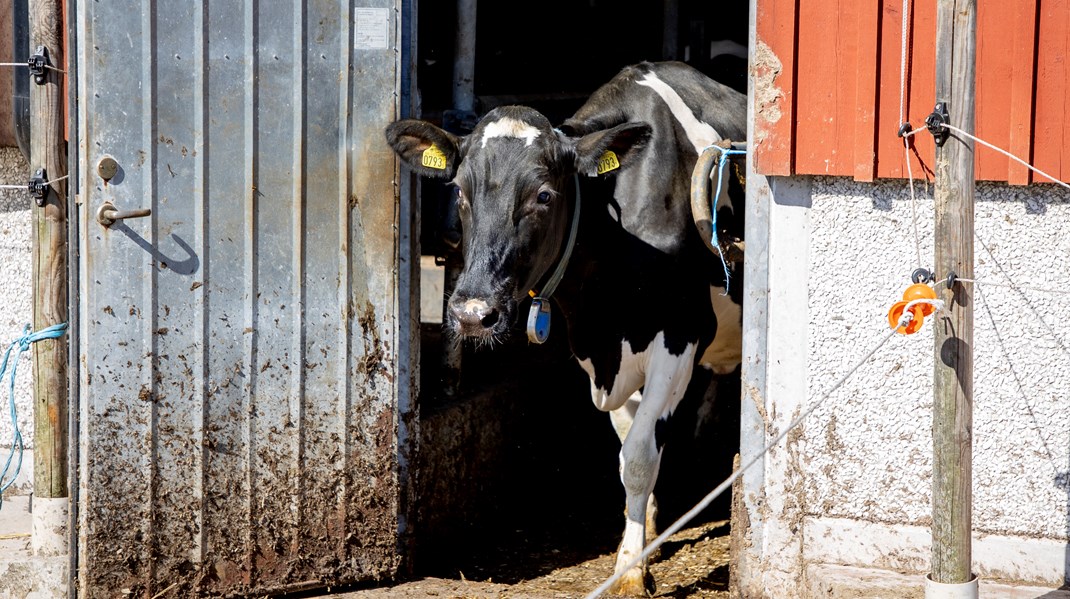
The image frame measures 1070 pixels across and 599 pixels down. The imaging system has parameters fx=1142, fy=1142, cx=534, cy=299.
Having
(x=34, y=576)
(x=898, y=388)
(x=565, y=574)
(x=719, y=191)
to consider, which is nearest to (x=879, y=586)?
(x=898, y=388)

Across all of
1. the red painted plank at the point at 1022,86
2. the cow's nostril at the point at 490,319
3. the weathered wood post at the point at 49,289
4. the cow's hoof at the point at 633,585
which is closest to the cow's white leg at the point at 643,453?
the cow's hoof at the point at 633,585

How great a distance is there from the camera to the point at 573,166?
16.3ft

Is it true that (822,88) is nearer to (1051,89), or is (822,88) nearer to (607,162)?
(1051,89)

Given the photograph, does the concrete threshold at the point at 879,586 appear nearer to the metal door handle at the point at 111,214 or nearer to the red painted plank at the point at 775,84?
the red painted plank at the point at 775,84

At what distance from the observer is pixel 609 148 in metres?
4.92

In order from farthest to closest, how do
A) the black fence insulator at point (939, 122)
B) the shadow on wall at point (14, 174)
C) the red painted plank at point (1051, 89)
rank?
1. the shadow on wall at point (14, 174)
2. the red painted plank at point (1051, 89)
3. the black fence insulator at point (939, 122)

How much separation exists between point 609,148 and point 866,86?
118 centimetres

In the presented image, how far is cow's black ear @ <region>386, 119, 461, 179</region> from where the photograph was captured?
4.57 m

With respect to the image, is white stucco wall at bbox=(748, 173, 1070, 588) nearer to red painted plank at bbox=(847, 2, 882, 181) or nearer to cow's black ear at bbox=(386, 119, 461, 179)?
red painted plank at bbox=(847, 2, 882, 181)

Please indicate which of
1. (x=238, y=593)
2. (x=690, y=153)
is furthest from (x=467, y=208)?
(x=238, y=593)

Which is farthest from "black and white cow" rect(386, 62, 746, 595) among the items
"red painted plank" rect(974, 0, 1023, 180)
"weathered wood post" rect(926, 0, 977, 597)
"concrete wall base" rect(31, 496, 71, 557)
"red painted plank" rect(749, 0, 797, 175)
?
"concrete wall base" rect(31, 496, 71, 557)

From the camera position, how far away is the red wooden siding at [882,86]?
3988 mm

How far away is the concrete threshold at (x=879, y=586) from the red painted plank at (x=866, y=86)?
147 cm

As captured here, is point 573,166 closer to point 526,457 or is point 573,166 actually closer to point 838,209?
point 838,209
